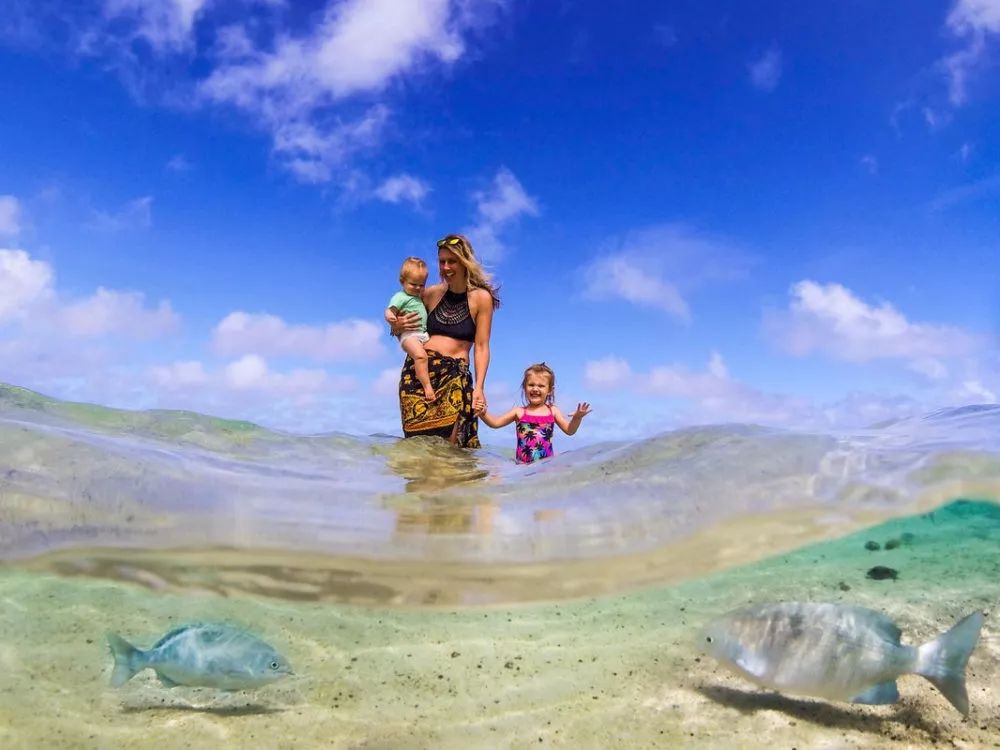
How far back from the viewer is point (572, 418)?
10328 mm

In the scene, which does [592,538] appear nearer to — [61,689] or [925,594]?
[925,594]

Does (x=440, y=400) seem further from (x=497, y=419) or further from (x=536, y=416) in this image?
(x=536, y=416)

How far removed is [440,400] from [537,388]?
167 centimetres

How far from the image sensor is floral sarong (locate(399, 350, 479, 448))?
32.4ft

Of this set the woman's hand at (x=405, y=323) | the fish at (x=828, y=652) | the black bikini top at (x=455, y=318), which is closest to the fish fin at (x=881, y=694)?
the fish at (x=828, y=652)

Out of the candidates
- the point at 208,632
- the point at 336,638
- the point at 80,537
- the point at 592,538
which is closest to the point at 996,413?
the point at 592,538

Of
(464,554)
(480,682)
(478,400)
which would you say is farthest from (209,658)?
(478,400)

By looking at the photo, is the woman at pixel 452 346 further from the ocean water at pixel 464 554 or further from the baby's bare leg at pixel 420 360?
the ocean water at pixel 464 554

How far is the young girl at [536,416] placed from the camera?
419 inches

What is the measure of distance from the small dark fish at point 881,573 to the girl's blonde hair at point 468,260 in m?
6.53

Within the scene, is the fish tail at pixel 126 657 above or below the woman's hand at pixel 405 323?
below

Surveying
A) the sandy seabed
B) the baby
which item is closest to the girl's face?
the baby

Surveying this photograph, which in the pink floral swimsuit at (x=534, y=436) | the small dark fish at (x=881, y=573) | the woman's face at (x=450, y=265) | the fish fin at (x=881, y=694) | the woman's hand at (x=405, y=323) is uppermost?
the woman's face at (x=450, y=265)

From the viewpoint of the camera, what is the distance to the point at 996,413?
11.7m
